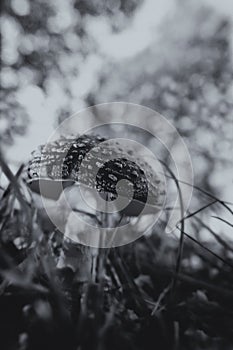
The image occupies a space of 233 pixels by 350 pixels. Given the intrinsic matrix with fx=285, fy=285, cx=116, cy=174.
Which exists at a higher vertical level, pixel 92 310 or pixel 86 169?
pixel 86 169

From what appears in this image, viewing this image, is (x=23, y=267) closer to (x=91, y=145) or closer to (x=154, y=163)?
(x=91, y=145)

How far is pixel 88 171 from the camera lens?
0.77m

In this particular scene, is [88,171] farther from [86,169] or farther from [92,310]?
[92,310]

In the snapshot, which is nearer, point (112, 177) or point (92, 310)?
point (92, 310)

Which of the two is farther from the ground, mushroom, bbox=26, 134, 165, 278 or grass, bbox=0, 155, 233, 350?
mushroom, bbox=26, 134, 165, 278

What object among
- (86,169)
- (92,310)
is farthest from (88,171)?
(92,310)

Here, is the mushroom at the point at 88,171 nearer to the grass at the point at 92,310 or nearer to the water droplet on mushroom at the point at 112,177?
the water droplet on mushroom at the point at 112,177

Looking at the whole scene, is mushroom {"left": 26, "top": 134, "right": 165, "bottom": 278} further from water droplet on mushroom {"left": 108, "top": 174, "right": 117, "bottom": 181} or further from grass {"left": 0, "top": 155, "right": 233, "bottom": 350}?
grass {"left": 0, "top": 155, "right": 233, "bottom": 350}

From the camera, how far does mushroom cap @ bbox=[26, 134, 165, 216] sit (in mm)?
775

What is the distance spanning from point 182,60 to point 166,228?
215cm

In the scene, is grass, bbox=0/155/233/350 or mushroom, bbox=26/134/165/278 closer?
grass, bbox=0/155/233/350

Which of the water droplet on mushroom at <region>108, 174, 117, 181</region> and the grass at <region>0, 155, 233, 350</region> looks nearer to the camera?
the grass at <region>0, 155, 233, 350</region>

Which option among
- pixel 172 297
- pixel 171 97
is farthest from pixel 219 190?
pixel 172 297

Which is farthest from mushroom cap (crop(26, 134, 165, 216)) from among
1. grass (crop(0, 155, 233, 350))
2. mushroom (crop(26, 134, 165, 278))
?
grass (crop(0, 155, 233, 350))
